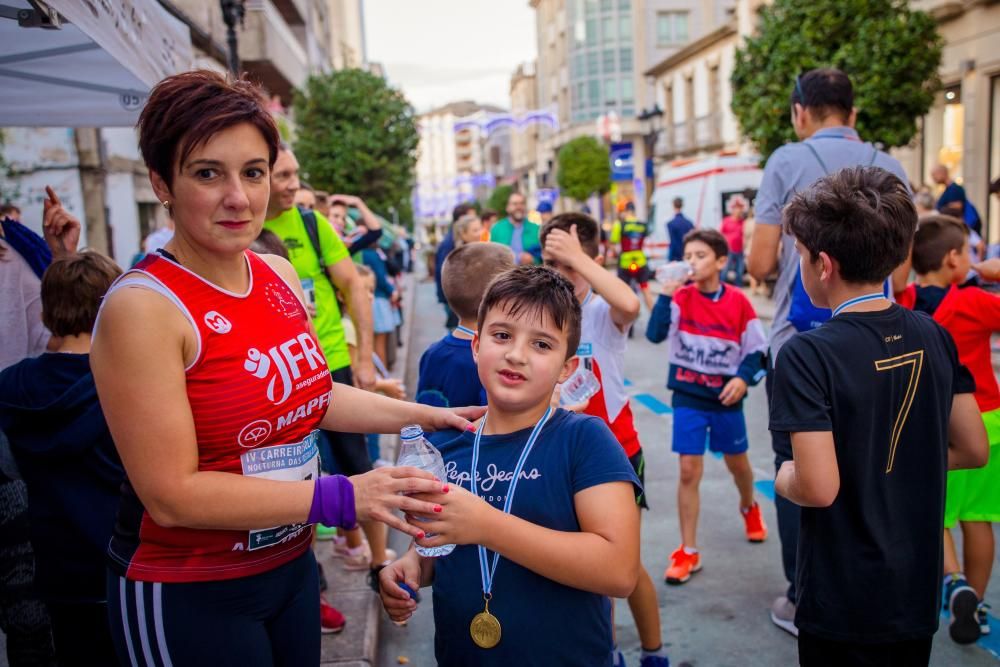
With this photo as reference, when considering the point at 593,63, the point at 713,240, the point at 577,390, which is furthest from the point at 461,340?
the point at 593,63

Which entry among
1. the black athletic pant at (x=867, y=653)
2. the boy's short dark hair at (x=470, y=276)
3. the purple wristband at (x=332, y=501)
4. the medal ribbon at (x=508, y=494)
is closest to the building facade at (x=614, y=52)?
the boy's short dark hair at (x=470, y=276)

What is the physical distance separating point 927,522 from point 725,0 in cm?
5491

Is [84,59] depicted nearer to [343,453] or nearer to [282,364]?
[343,453]

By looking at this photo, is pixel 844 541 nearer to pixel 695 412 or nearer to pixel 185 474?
pixel 185 474

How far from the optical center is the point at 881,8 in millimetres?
14398

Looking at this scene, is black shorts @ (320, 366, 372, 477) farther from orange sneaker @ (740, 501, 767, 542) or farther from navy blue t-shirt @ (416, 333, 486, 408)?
orange sneaker @ (740, 501, 767, 542)

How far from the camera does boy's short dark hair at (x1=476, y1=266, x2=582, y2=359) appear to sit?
2.13 m

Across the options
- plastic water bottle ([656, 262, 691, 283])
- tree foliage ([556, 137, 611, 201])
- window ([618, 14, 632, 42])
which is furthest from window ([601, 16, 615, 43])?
plastic water bottle ([656, 262, 691, 283])

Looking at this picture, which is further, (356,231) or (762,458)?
(356,231)

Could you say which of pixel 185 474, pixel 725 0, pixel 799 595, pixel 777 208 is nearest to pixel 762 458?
pixel 777 208

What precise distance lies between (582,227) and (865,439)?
2.01m

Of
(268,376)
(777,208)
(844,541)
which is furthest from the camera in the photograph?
(777,208)

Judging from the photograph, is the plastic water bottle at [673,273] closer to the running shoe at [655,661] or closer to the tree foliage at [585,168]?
the running shoe at [655,661]

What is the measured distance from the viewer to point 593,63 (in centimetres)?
6078
